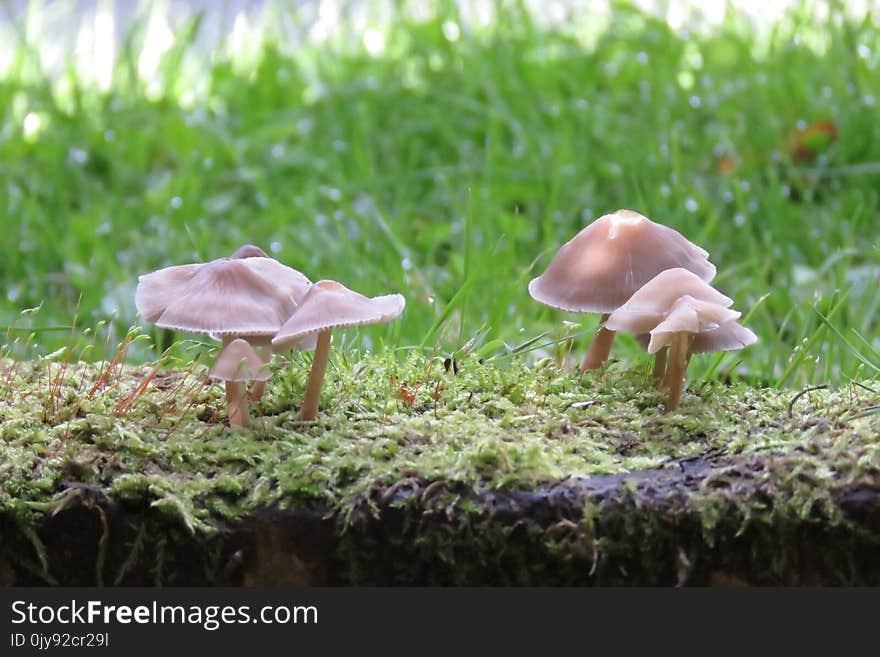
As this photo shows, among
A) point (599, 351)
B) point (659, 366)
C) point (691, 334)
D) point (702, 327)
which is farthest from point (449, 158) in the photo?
point (702, 327)

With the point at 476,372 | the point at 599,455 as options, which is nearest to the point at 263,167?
the point at 476,372

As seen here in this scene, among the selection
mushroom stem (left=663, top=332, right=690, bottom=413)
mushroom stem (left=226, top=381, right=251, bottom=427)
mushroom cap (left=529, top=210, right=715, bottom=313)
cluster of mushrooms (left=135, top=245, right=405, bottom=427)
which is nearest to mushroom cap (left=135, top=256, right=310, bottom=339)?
cluster of mushrooms (left=135, top=245, right=405, bottom=427)

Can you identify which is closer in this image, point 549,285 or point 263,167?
point 549,285

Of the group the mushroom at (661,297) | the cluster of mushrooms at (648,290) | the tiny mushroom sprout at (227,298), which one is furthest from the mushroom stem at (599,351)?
the tiny mushroom sprout at (227,298)

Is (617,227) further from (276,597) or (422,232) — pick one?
(422,232)

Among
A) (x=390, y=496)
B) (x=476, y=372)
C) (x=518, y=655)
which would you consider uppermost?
(x=476, y=372)

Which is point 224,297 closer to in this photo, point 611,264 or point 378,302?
point 378,302
